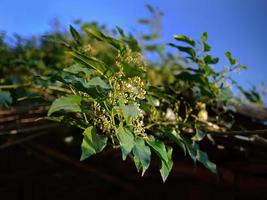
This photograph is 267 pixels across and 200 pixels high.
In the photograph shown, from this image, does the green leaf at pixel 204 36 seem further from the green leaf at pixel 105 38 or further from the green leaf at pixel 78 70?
the green leaf at pixel 78 70

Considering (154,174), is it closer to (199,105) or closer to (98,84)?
(199,105)

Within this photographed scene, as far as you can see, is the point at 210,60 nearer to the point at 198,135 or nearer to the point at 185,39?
the point at 185,39

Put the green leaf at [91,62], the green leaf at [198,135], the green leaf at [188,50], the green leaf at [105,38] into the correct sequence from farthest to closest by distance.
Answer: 1. the green leaf at [188,50]
2. the green leaf at [198,135]
3. the green leaf at [105,38]
4. the green leaf at [91,62]

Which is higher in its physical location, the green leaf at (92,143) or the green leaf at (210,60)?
Result: the green leaf at (210,60)

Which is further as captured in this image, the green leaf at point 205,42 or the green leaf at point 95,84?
the green leaf at point 205,42

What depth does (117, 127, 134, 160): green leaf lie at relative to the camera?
768 mm

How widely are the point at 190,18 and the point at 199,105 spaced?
1060mm

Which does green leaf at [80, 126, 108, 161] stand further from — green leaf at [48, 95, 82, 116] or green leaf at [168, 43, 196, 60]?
green leaf at [168, 43, 196, 60]

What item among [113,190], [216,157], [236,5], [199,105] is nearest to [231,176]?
[216,157]

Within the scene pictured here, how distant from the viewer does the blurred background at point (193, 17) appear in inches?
78.0

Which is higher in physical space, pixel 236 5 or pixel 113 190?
pixel 236 5

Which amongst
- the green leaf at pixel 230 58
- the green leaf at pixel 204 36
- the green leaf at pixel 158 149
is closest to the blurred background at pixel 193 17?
the green leaf at pixel 230 58

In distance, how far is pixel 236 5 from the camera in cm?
223

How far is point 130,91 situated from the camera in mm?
868
